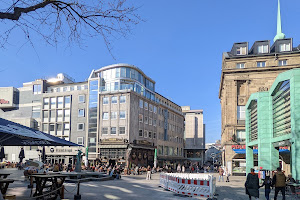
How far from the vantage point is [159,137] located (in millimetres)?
61344

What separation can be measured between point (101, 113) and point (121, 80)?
7270mm

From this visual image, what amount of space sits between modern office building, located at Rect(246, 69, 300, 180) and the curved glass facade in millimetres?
30633

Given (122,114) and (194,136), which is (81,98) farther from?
(194,136)

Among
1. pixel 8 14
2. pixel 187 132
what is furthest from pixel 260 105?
pixel 187 132

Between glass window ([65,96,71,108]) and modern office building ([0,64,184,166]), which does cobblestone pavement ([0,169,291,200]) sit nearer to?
modern office building ([0,64,184,166])

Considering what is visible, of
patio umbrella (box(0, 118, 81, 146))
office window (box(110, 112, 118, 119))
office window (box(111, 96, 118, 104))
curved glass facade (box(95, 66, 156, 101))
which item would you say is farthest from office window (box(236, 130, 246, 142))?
patio umbrella (box(0, 118, 81, 146))

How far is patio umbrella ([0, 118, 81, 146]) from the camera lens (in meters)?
9.28

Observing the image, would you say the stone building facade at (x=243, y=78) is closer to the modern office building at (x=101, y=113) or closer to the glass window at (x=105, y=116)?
the modern office building at (x=101, y=113)

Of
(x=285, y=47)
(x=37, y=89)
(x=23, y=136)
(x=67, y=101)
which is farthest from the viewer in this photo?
(x=37, y=89)

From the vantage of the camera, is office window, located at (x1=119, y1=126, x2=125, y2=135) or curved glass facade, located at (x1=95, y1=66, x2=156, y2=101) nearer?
office window, located at (x1=119, y1=126, x2=125, y2=135)

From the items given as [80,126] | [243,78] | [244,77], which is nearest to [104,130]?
[80,126]

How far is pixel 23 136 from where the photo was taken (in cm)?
963

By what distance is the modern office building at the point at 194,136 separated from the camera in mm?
94812

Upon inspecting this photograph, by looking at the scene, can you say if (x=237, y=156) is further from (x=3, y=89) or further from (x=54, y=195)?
(x=3, y=89)
